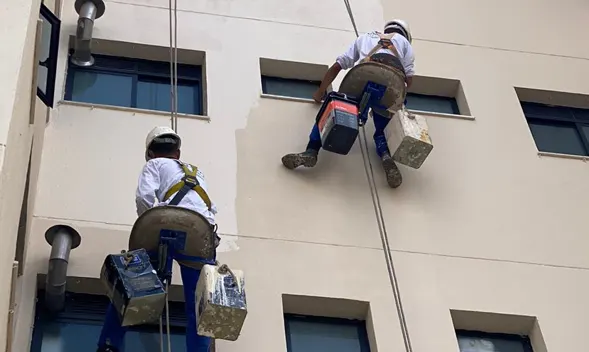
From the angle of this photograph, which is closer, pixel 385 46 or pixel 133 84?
pixel 385 46

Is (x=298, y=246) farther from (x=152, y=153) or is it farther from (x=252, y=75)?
(x=252, y=75)

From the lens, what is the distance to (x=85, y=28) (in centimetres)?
998

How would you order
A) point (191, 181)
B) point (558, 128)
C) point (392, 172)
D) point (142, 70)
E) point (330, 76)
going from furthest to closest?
point (558, 128), point (142, 70), point (330, 76), point (392, 172), point (191, 181)

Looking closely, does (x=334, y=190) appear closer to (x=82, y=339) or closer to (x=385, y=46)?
(x=385, y=46)

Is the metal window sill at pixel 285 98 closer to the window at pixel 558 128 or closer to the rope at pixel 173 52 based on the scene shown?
the rope at pixel 173 52

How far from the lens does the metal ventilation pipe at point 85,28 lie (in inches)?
395

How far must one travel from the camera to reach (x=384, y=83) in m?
9.51

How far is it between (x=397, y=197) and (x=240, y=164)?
1.42 m

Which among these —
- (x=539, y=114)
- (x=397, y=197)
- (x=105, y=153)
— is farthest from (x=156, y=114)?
(x=539, y=114)

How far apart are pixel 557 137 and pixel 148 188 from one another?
506 cm

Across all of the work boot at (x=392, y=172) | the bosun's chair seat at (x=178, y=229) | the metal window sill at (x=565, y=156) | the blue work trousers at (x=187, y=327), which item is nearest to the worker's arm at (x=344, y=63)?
the work boot at (x=392, y=172)

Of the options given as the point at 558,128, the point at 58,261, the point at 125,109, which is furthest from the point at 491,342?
the point at 125,109

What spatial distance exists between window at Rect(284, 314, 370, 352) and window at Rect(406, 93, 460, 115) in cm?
315

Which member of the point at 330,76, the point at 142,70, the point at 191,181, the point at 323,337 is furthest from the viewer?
the point at 142,70
